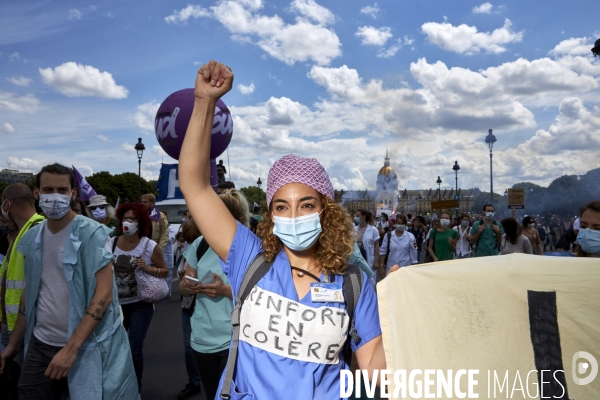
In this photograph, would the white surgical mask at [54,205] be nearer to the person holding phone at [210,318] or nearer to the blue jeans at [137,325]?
the person holding phone at [210,318]

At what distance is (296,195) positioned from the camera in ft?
7.48

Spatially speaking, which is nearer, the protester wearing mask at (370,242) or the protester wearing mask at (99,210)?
the protester wearing mask at (99,210)

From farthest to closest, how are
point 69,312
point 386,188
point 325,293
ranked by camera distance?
point 386,188
point 69,312
point 325,293

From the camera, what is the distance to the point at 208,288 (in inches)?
149

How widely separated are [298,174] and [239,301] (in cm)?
57

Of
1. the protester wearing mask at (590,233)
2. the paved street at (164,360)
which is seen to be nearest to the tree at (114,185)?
the paved street at (164,360)

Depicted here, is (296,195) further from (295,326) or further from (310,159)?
(295,326)

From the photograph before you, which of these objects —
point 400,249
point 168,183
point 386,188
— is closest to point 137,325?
point 400,249

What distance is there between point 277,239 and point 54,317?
1.72 meters

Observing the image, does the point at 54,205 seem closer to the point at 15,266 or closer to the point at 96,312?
the point at 96,312

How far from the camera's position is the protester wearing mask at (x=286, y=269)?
2.02 meters

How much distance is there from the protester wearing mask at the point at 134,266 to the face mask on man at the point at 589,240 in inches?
136

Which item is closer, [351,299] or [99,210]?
[351,299]

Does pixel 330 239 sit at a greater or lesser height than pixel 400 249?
greater
